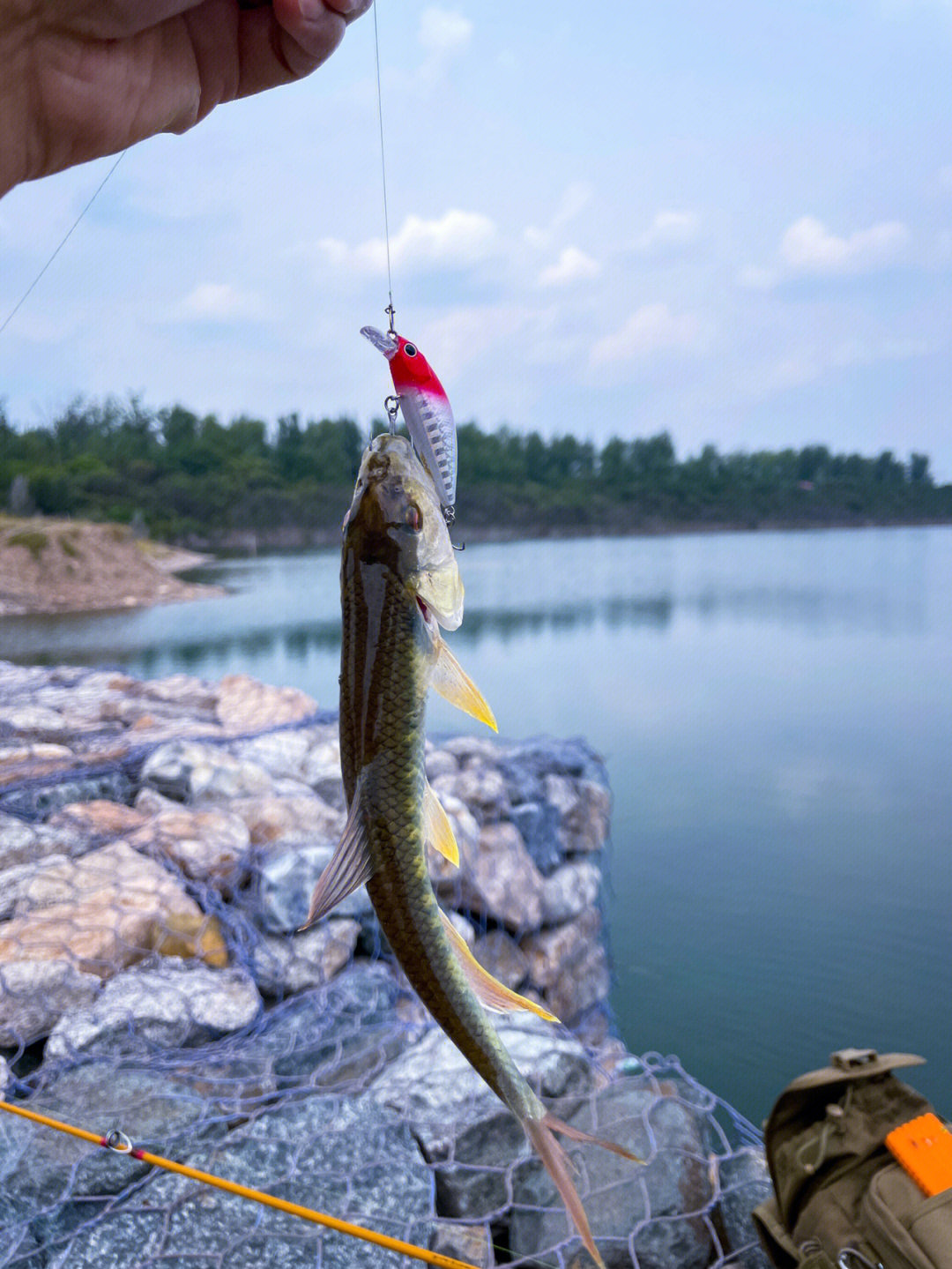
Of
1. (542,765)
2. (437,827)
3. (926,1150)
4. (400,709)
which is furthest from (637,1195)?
(542,765)

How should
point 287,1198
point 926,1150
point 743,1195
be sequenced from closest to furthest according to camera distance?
point 926,1150
point 287,1198
point 743,1195

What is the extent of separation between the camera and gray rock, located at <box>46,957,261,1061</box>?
7.73ft

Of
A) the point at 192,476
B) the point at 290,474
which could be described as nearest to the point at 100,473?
the point at 192,476

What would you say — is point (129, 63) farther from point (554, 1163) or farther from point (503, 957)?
point (503, 957)

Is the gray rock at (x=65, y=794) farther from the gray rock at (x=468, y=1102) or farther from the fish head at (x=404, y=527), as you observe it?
the fish head at (x=404, y=527)

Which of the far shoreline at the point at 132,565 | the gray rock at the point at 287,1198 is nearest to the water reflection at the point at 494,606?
the far shoreline at the point at 132,565

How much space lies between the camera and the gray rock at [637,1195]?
6.12 feet

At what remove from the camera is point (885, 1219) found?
157cm

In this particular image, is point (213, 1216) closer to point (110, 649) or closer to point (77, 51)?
point (77, 51)

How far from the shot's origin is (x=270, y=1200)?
Answer: 167 centimetres

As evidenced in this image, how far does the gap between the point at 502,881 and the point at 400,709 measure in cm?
288

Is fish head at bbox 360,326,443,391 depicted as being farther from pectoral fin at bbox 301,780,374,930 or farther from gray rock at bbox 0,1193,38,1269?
gray rock at bbox 0,1193,38,1269

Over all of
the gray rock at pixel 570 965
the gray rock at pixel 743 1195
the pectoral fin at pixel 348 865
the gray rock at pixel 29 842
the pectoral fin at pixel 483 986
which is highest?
the pectoral fin at pixel 348 865

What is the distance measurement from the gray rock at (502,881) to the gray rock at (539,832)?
0.10m
